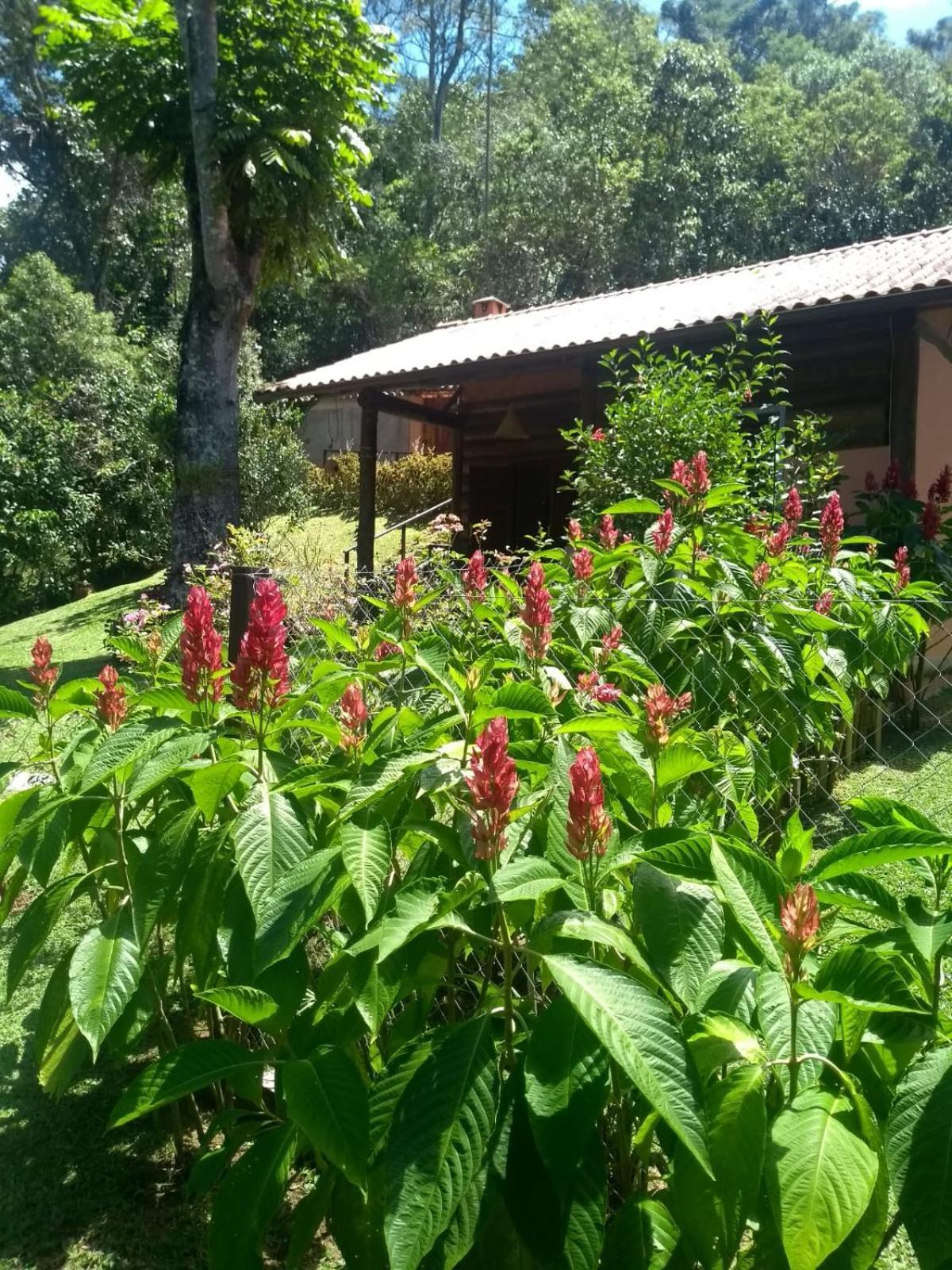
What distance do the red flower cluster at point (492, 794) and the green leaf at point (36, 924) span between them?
2.88 ft

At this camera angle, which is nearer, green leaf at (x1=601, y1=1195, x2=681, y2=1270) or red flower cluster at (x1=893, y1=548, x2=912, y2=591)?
green leaf at (x1=601, y1=1195, x2=681, y2=1270)

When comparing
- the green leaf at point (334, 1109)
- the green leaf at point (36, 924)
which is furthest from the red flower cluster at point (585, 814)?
the green leaf at point (36, 924)

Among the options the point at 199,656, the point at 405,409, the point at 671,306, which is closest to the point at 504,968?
the point at 199,656

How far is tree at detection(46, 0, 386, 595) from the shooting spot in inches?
373

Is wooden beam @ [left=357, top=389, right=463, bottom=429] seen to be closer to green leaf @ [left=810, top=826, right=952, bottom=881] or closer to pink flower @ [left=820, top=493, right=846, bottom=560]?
pink flower @ [left=820, top=493, right=846, bottom=560]

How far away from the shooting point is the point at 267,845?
4.21 ft

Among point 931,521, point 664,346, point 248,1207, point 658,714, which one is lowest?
point 248,1207

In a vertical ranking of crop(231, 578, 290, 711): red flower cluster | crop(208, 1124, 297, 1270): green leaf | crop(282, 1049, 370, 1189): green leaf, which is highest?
crop(231, 578, 290, 711): red flower cluster

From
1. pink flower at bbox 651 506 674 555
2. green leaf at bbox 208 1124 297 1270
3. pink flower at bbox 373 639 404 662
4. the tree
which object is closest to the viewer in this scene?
green leaf at bbox 208 1124 297 1270

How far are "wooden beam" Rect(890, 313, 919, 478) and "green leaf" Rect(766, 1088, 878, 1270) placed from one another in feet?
23.2

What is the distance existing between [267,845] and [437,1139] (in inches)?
18.1

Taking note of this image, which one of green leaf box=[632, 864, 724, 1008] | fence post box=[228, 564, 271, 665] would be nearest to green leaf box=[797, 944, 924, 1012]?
green leaf box=[632, 864, 724, 1008]

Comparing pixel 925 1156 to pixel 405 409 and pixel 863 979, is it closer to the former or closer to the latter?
pixel 863 979

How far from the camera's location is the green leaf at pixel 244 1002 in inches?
46.1
